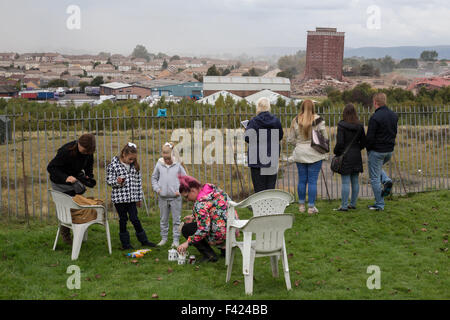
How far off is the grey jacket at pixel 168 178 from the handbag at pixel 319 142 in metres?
2.79

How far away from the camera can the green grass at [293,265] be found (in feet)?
18.6

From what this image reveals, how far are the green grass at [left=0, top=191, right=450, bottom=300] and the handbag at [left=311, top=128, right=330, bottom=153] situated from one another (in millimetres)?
1248

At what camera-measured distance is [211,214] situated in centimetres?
631

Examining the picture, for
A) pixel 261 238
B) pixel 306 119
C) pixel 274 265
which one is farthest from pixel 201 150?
pixel 261 238

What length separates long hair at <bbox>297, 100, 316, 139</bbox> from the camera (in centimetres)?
897

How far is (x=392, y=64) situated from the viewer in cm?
15088

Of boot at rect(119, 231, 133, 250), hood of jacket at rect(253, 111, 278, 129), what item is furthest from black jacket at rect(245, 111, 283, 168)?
boot at rect(119, 231, 133, 250)

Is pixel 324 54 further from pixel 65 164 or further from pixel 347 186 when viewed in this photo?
pixel 65 164

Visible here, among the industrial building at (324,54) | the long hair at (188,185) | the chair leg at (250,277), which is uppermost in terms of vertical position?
the industrial building at (324,54)

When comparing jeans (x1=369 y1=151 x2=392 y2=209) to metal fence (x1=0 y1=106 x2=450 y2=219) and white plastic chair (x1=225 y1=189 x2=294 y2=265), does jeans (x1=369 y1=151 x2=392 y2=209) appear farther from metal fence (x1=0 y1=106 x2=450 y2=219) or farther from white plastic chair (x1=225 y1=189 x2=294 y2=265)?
white plastic chair (x1=225 y1=189 x2=294 y2=265)

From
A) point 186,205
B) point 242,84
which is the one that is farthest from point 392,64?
point 186,205

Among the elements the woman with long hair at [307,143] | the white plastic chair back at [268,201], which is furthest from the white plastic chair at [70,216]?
the woman with long hair at [307,143]

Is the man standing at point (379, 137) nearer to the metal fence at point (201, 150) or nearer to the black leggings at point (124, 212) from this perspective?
the metal fence at point (201, 150)

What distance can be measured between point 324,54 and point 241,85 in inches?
1679
